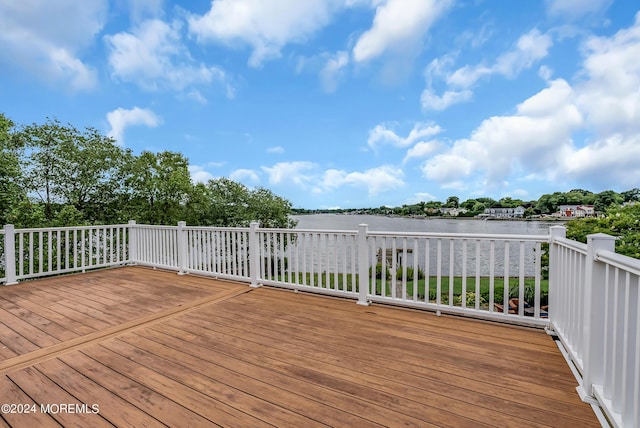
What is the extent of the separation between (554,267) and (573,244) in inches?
26.2

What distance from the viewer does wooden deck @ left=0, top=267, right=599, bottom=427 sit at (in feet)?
→ 5.34

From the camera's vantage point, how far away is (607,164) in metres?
8.32

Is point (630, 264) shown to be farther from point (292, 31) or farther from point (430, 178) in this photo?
point (430, 178)

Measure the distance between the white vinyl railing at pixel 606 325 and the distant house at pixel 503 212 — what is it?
1113 centimetres

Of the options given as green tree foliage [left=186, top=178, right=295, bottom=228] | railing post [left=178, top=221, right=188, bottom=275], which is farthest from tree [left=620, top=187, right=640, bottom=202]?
green tree foliage [left=186, top=178, right=295, bottom=228]

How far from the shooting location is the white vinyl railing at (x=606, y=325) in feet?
4.25

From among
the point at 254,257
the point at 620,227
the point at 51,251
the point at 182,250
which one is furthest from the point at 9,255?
the point at 620,227

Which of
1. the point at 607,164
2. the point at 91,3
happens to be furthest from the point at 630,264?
the point at 91,3

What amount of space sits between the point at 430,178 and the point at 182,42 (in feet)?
33.1

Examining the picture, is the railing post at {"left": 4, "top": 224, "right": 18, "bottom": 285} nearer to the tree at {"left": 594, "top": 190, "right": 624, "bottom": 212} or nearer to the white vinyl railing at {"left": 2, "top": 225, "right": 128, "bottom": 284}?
the white vinyl railing at {"left": 2, "top": 225, "right": 128, "bottom": 284}

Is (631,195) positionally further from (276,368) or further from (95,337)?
(95,337)

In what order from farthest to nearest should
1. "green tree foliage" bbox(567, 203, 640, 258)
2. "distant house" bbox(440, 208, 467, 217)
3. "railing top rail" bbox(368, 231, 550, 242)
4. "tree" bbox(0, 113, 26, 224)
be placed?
"distant house" bbox(440, 208, 467, 217)
"tree" bbox(0, 113, 26, 224)
"green tree foliage" bbox(567, 203, 640, 258)
"railing top rail" bbox(368, 231, 550, 242)

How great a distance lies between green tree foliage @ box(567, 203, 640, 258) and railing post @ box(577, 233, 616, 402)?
20.8 feet

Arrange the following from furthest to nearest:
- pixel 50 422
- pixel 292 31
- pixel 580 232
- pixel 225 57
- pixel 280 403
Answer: pixel 225 57, pixel 292 31, pixel 580 232, pixel 280 403, pixel 50 422
